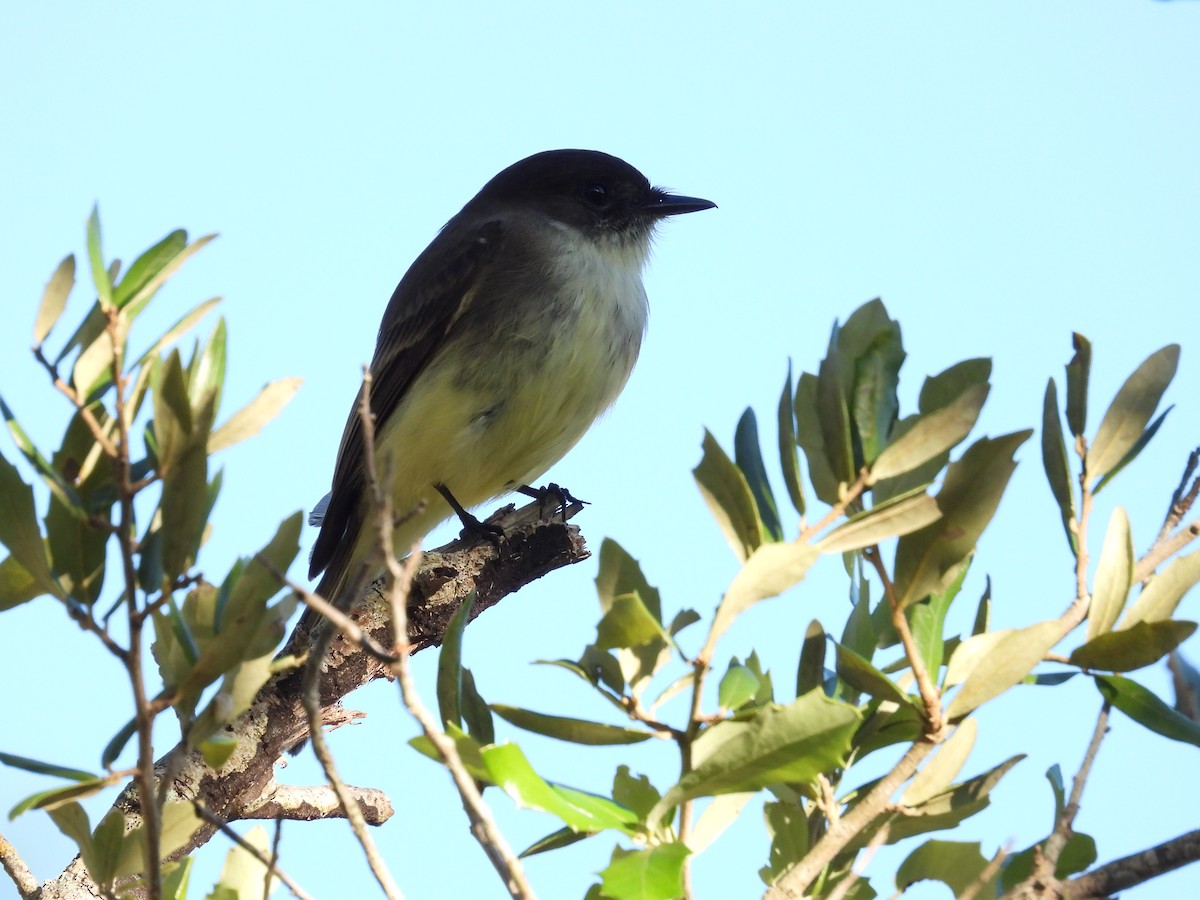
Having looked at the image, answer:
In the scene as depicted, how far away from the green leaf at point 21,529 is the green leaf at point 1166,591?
4.13 ft

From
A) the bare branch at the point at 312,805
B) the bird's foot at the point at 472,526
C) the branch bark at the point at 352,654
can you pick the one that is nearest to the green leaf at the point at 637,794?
the branch bark at the point at 352,654

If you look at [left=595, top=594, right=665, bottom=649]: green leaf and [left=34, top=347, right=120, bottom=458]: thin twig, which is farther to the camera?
[left=34, top=347, right=120, bottom=458]: thin twig

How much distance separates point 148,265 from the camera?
165 cm

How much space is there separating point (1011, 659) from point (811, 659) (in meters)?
0.26

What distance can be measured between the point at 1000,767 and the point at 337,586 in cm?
391

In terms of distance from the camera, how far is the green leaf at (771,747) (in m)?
1.30

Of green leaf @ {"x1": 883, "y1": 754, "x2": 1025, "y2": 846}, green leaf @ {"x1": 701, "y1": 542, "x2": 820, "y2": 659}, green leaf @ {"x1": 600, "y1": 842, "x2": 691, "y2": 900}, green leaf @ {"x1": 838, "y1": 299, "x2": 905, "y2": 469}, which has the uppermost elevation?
green leaf @ {"x1": 838, "y1": 299, "x2": 905, "y2": 469}

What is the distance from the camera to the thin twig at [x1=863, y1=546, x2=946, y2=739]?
138 centimetres

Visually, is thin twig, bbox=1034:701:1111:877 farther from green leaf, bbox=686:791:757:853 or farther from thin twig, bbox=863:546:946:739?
green leaf, bbox=686:791:757:853

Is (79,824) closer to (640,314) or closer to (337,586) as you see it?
(337,586)

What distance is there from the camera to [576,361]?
4.75 meters

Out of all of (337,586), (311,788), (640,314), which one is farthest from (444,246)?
(311,788)

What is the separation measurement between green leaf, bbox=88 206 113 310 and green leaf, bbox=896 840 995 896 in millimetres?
1190

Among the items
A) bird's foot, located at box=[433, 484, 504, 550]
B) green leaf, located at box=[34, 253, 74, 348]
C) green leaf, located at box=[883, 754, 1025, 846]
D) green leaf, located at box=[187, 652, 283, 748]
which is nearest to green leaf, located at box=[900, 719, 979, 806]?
green leaf, located at box=[883, 754, 1025, 846]
